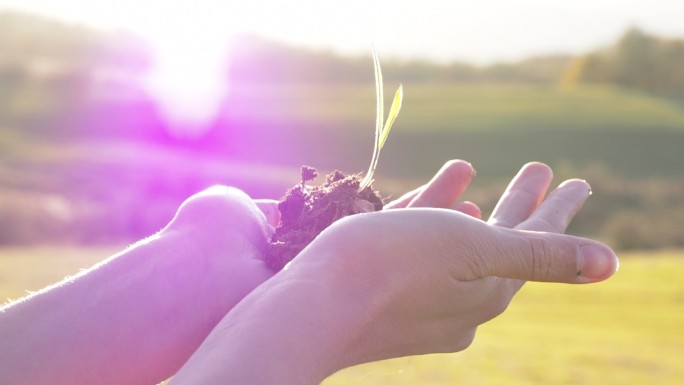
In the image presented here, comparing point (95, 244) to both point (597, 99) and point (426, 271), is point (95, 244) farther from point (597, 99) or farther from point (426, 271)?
point (597, 99)

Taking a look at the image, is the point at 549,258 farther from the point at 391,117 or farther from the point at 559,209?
the point at 391,117

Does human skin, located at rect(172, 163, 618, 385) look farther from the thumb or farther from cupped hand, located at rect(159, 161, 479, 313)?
cupped hand, located at rect(159, 161, 479, 313)

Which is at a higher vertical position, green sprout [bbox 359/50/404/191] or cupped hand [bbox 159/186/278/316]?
green sprout [bbox 359/50/404/191]

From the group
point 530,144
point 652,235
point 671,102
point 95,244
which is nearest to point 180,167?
point 95,244

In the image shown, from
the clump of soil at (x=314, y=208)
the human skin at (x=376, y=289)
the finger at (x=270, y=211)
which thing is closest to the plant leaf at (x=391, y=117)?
the clump of soil at (x=314, y=208)

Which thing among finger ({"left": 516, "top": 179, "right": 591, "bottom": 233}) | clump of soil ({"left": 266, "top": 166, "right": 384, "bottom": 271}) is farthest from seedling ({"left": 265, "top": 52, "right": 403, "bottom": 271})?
finger ({"left": 516, "top": 179, "right": 591, "bottom": 233})
